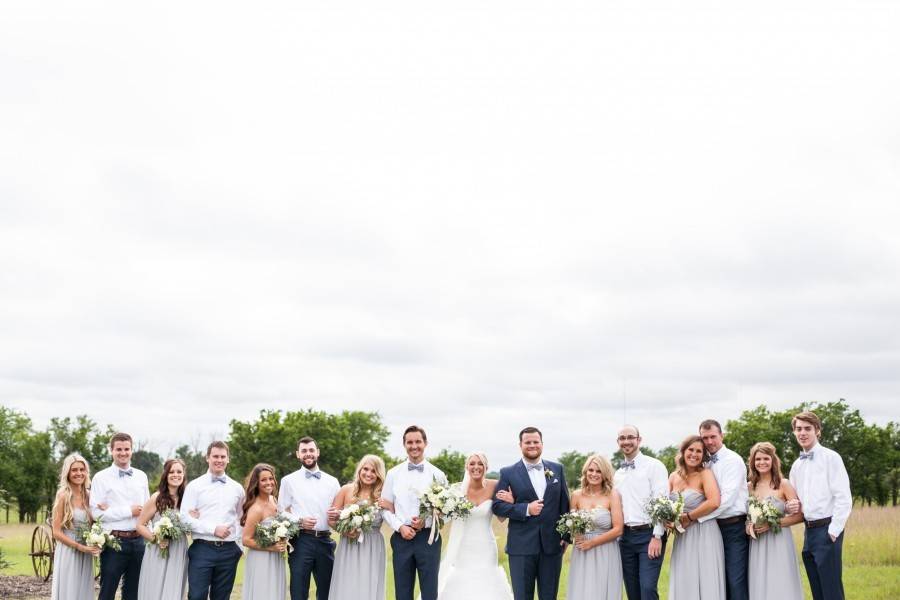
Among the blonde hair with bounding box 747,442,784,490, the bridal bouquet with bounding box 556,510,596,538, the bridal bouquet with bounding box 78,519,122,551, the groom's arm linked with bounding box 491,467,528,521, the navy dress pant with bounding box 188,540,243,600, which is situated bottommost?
the navy dress pant with bounding box 188,540,243,600

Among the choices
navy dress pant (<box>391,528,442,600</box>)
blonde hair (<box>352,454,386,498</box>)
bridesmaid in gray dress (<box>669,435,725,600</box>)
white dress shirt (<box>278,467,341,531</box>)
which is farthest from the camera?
white dress shirt (<box>278,467,341,531</box>)

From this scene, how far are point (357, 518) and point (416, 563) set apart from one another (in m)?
1.07

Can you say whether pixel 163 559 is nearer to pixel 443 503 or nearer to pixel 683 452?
pixel 443 503

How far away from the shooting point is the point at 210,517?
1234cm

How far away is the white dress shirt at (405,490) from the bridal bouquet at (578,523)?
1668 millimetres

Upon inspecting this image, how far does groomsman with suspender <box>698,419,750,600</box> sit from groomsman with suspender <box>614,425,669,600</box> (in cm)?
64

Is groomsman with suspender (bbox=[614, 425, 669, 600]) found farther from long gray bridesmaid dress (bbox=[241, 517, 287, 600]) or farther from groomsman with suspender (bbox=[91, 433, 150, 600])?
groomsman with suspender (bbox=[91, 433, 150, 600])

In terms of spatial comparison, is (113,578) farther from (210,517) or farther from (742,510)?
(742,510)

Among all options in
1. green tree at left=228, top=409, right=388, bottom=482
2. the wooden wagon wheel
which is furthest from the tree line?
the wooden wagon wheel

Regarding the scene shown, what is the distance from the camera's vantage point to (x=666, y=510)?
11344mm

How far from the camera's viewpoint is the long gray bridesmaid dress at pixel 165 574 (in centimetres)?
1245

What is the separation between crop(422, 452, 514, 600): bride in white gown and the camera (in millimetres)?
12844

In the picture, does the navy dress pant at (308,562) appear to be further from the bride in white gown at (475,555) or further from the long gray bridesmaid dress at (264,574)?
the bride in white gown at (475,555)

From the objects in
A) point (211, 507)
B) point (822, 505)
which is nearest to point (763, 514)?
point (822, 505)
